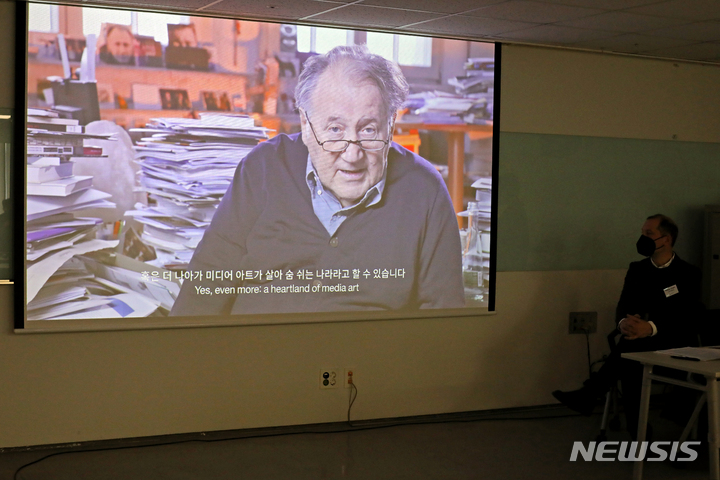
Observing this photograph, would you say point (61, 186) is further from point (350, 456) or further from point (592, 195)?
point (592, 195)

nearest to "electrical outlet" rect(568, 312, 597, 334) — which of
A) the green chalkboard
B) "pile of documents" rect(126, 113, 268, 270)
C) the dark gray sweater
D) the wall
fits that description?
the wall

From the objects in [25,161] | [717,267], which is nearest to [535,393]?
[717,267]

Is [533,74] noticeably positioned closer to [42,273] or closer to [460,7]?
[460,7]

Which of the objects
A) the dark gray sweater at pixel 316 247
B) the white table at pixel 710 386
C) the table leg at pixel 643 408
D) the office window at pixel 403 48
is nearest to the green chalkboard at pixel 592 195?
the dark gray sweater at pixel 316 247

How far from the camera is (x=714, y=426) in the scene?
331 centimetres

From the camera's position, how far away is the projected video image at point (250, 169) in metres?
3.90

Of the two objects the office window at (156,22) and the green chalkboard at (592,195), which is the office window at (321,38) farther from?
the green chalkboard at (592,195)

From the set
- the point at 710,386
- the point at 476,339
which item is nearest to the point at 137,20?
the point at 476,339

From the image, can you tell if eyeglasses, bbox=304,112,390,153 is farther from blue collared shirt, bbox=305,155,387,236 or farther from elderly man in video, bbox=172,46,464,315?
blue collared shirt, bbox=305,155,387,236

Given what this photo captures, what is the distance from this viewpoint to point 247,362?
14.1 ft

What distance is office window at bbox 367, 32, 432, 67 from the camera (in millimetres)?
4449

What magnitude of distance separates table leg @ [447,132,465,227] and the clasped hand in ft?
4.15

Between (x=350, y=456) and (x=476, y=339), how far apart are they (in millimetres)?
1370

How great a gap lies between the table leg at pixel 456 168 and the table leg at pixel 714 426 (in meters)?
1.95
